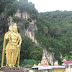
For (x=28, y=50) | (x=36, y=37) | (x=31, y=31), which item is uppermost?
(x=31, y=31)

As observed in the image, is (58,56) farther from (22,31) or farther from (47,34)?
(22,31)

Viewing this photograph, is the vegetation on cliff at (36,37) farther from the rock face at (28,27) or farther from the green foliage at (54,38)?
the rock face at (28,27)

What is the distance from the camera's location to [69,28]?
43062 mm

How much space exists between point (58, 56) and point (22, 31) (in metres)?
8.60

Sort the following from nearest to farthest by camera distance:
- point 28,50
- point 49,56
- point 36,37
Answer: point 28,50 < point 36,37 < point 49,56

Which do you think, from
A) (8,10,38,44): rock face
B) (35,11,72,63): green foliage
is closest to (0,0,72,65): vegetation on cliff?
(35,11,72,63): green foliage

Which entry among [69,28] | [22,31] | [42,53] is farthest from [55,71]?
[69,28]

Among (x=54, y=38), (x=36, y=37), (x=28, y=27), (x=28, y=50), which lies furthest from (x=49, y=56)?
(x=28, y=27)

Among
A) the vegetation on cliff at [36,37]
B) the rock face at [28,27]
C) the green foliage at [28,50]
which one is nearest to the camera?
the green foliage at [28,50]

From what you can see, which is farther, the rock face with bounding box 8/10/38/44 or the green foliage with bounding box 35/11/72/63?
the green foliage with bounding box 35/11/72/63

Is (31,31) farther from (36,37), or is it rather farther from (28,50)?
(28,50)

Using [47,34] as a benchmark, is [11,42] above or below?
below

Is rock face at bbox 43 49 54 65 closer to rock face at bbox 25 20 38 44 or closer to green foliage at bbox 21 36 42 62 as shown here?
green foliage at bbox 21 36 42 62

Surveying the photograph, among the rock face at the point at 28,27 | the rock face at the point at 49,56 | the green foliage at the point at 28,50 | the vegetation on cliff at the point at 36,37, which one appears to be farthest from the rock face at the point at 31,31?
the rock face at the point at 49,56
